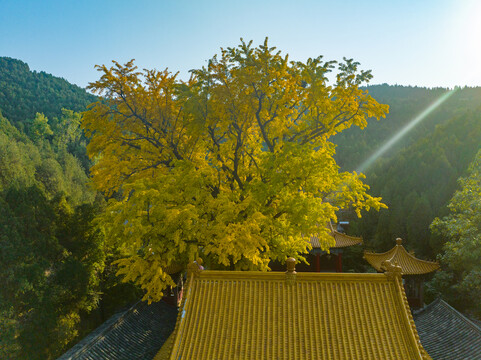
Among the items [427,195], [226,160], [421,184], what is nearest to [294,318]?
[226,160]

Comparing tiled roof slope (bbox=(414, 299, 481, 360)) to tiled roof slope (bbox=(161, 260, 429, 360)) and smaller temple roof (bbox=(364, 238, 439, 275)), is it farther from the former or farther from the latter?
tiled roof slope (bbox=(161, 260, 429, 360))

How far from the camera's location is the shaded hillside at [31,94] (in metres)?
66.4

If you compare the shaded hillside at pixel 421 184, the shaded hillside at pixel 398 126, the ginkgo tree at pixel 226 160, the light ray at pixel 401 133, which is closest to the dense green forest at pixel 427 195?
the shaded hillside at pixel 421 184

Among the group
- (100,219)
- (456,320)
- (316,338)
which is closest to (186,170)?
(100,219)

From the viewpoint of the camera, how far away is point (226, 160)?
43.4ft

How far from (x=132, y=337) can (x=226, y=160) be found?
822 cm

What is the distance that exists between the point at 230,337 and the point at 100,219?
5402mm

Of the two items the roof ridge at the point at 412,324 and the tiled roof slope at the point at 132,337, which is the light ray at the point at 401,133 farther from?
the roof ridge at the point at 412,324

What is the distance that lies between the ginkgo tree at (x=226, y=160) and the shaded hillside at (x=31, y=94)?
60.0 meters

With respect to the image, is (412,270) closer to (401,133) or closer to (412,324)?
(412,324)

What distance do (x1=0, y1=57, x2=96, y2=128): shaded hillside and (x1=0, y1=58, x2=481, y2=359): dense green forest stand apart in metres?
0.44

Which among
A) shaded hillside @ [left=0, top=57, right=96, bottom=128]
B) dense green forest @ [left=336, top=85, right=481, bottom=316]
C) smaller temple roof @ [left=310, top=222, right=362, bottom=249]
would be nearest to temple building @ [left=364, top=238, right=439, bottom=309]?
dense green forest @ [left=336, top=85, right=481, bottom=316]

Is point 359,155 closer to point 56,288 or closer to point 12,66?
point 56,288

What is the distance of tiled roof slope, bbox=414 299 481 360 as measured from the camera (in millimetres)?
11750
